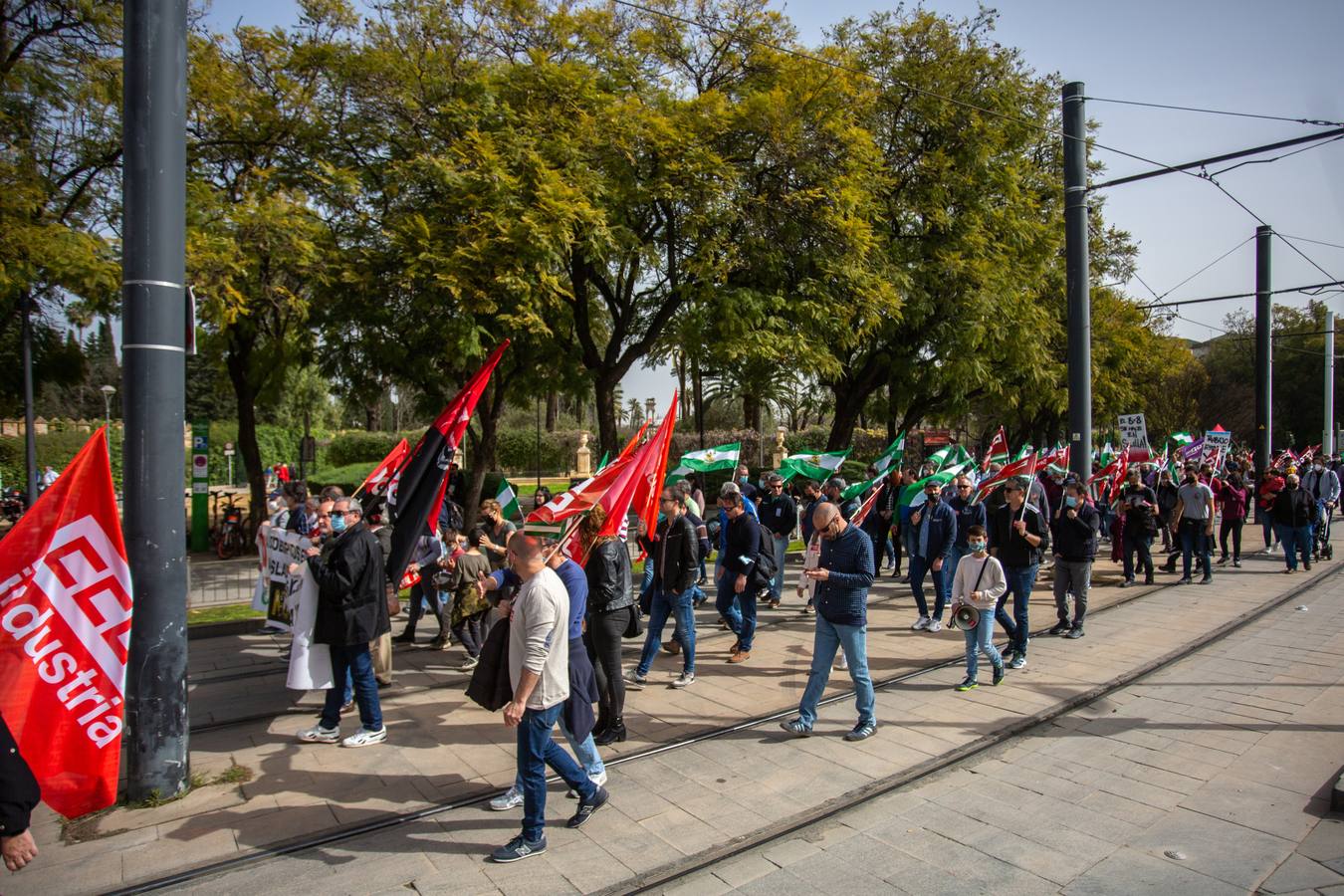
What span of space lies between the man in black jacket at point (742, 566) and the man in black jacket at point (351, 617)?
11.1 ft

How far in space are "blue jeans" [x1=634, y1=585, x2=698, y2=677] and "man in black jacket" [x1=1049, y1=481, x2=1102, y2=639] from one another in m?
4.35

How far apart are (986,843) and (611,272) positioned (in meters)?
15.4

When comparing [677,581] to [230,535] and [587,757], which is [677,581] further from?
[230,535]

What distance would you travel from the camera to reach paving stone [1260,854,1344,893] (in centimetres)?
428

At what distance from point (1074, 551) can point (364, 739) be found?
7.36 metres

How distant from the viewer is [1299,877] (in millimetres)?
4375

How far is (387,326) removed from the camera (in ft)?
52.1

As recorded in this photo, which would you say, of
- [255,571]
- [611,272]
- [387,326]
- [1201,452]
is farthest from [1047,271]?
[255,571]

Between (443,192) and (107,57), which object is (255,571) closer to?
(443,192)

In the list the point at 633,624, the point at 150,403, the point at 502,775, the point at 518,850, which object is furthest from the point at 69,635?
the point at 633,624

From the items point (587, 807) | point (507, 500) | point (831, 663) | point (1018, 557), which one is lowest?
point (587, 807)

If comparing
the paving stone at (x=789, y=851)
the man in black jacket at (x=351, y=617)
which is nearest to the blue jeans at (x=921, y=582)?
the paving stone at (x=789, y=851)

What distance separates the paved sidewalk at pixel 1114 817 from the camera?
14.5 feet

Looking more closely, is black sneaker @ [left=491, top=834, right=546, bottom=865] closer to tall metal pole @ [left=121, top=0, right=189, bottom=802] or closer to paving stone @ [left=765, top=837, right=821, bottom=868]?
paving stone @ [left=765, top=837, right=821, bottom=868]
